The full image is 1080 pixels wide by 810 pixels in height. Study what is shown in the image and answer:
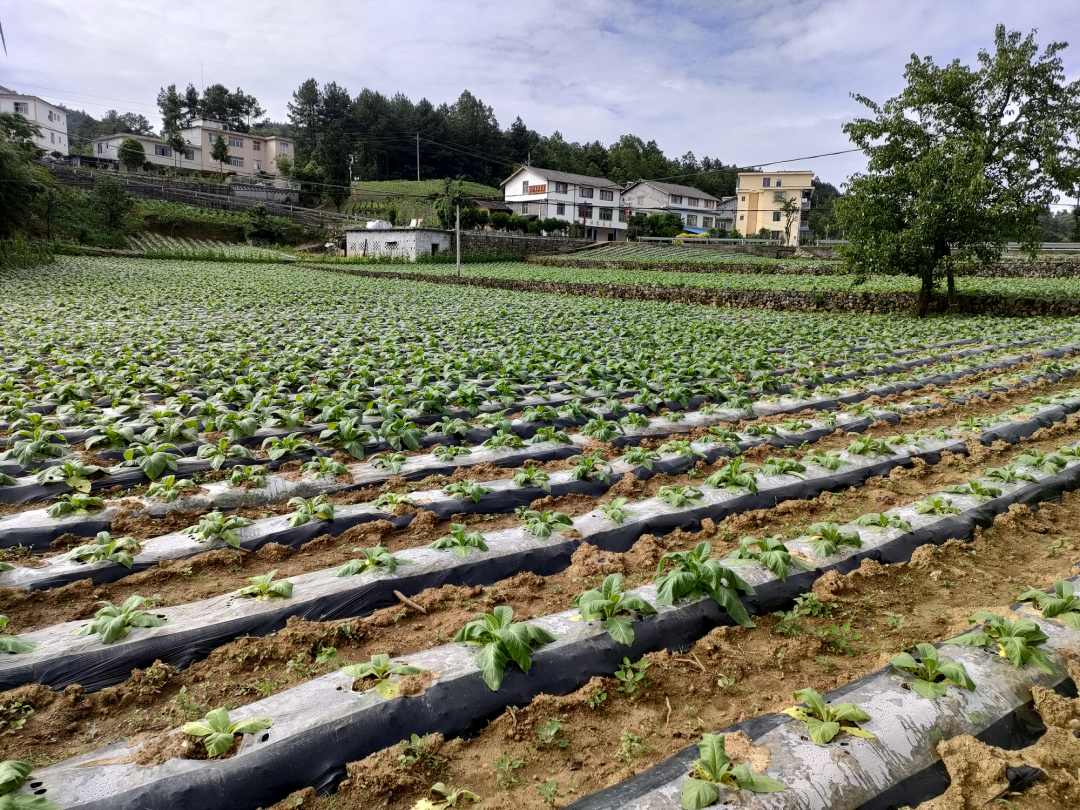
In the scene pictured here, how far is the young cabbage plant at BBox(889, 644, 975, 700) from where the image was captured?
2541mm

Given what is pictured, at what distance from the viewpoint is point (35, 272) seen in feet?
79.1

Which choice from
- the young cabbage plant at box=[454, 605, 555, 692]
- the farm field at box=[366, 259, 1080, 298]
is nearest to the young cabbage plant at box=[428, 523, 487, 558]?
the young cabbage plant at box=[454, 605, 555, 692]

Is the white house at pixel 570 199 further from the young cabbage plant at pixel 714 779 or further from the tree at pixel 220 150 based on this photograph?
the young cabbage plant at pixel 714 779

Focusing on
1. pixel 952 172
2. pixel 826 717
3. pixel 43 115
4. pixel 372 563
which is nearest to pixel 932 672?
pixel 826 717

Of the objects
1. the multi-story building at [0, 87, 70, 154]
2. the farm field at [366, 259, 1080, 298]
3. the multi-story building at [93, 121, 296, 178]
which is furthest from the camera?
the multi-story building at [93, 121, 296, 178]

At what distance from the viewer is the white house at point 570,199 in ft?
235

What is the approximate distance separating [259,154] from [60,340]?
85274mm

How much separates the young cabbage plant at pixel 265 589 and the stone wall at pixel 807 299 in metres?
21.3

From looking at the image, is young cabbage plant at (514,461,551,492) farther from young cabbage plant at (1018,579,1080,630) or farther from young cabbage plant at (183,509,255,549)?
young cabbage plant at (1018,579,1080,630)

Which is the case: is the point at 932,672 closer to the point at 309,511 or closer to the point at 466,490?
the point at 466,490

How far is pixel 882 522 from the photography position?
427 centimetres

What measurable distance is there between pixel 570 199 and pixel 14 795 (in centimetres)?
7560

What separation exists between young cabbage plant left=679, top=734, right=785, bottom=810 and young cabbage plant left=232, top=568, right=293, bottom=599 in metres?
2.27

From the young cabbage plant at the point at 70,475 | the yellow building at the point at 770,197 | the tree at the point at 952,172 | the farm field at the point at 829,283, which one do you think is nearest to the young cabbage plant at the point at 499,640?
the young cabbage plant at the point at 70,475
